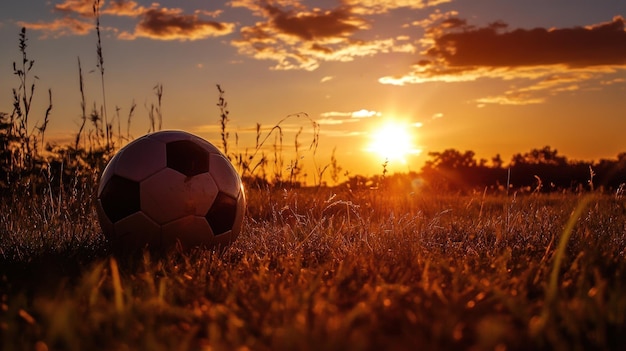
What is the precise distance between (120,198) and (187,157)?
2.08 ft

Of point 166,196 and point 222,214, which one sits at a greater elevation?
point 166,196

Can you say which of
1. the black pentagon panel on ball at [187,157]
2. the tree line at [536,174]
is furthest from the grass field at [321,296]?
the tree line at [536,174]

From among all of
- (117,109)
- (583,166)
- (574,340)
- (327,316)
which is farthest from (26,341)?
(583,166)

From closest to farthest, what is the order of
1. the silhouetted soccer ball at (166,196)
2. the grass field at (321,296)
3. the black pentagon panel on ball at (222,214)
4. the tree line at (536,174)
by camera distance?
1. the grass field at (321,296)
2. the silhouetted soccer ball at (166,196)
3. the black pentagon panel on ball at (222,214)
4. the tree line at (536,174)

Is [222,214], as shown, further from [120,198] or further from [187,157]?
[120,198]

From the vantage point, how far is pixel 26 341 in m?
2.65

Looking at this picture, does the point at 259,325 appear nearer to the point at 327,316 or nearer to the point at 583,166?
the point at 327,316

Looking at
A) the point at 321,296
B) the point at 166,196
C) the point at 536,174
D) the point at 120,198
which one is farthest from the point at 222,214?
the point at 536,174

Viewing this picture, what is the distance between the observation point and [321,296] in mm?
3127

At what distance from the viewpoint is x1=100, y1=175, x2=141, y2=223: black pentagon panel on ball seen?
4.91 meters

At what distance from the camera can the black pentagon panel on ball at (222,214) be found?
5.07m

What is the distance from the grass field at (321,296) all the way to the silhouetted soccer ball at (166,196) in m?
0.21

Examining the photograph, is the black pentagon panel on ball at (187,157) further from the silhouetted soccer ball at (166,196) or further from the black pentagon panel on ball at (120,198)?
the black pentagon panel on ball at (120,198)

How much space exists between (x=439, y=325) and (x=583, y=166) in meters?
24.5
